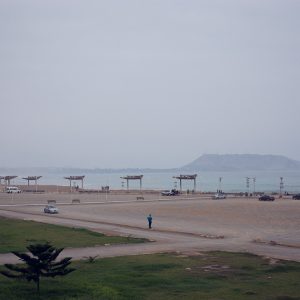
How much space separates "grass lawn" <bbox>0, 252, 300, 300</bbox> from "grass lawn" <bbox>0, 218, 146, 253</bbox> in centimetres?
633

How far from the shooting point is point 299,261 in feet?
85.8

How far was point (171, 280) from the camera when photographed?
20797mm

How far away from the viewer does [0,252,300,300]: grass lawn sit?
1819cm

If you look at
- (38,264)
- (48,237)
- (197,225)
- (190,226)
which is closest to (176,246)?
(48,237)

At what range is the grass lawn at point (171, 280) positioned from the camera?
18.2 m

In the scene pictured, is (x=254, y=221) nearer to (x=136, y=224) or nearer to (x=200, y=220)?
(x=200, y=220)

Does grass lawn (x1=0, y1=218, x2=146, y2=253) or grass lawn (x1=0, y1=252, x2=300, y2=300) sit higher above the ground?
grass lawn (x1=0, y1=218, x2=146, y2=253)

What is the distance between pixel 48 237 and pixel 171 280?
1567 cm

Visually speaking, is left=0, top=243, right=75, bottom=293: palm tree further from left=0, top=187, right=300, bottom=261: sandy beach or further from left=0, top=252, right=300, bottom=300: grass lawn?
left=0, top=187, right=300, bottom=261: sandy beach

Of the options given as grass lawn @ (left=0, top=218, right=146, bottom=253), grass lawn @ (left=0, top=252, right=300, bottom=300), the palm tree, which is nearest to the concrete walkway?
grass lawn @ (left=0, top=218, right=146, bottom=253)

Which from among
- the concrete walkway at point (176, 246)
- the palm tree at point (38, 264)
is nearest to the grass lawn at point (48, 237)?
the concrete walkway at point (176, 246)

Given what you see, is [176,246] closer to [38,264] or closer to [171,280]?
[171,280]

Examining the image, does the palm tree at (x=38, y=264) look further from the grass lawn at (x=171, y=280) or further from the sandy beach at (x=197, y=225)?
the sandy beach at (x=197, y=225)

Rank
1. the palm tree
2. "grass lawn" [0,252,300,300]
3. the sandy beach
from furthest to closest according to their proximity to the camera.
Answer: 1. the sandy beach
2. "grass lawn" [0,252,300,300]
3. the palm tree
